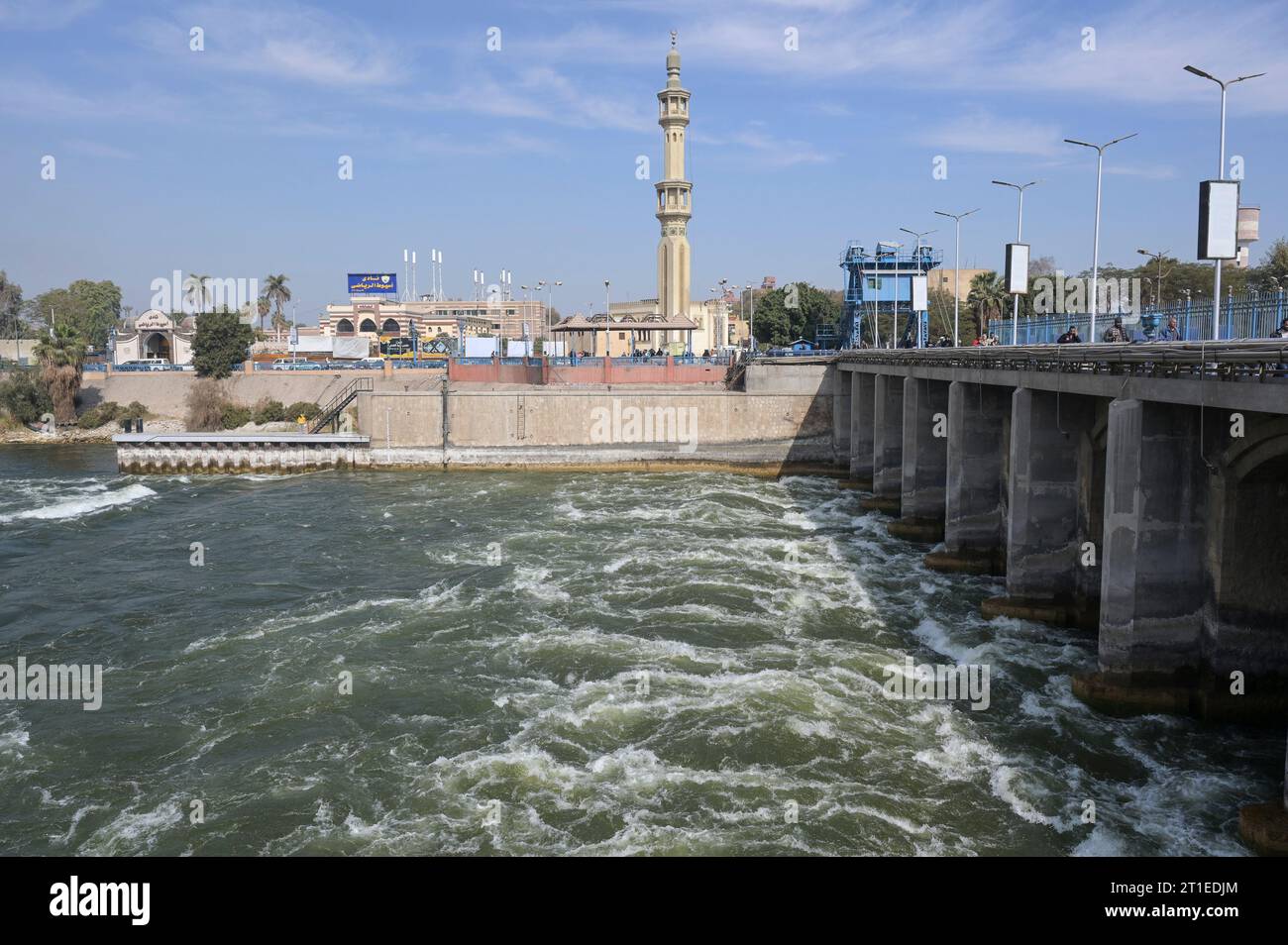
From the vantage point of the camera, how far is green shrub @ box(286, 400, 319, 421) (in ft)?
225

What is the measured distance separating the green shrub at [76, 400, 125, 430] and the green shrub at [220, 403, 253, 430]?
989 cm

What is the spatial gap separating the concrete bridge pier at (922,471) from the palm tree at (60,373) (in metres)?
63.7

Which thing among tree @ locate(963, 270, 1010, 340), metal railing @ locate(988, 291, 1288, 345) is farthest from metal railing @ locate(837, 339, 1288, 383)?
tree @ locate(963, 270, 1010, 340)

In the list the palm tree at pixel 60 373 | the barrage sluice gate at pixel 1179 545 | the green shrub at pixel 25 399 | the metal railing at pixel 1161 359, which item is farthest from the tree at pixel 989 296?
the green shrub at pixel 25 399

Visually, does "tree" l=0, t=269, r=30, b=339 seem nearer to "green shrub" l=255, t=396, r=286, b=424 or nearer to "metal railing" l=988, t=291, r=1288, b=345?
"green shrub" l=255, t=396, r=286, b=424

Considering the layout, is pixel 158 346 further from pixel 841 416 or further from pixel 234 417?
pixel 841 416

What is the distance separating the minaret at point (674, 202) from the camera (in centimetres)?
10669

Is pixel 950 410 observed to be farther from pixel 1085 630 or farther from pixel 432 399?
pixel 432 399

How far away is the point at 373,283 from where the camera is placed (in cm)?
12938

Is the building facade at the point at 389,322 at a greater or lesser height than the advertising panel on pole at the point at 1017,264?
greater

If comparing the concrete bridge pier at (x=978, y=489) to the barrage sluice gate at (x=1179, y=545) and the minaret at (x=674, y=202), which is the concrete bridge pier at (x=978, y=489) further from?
the minaret at (x=674, y=202)
